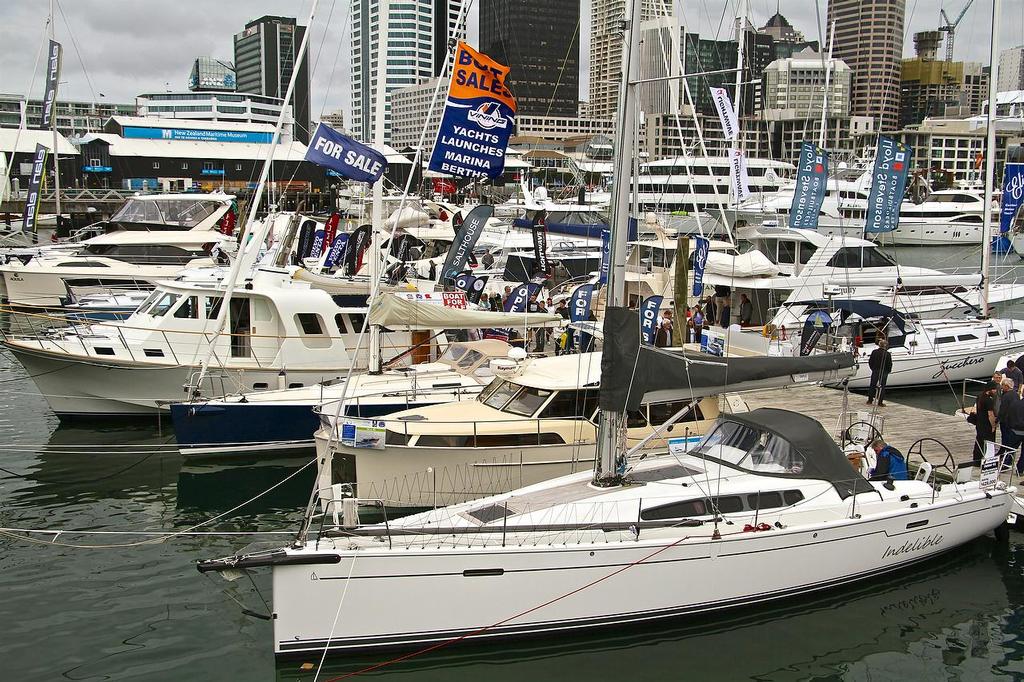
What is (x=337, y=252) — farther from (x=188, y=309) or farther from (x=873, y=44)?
(x=873, y=44)

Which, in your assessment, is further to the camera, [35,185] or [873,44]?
[873,44]

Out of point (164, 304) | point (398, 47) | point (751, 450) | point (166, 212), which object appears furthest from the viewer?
point (398, 47)

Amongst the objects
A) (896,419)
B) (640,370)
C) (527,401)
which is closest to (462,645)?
(640,370)

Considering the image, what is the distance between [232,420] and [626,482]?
9.04 meters

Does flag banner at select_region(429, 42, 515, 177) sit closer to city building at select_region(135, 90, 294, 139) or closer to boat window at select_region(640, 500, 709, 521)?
boat window at select_region(640, 500, 709, 521)

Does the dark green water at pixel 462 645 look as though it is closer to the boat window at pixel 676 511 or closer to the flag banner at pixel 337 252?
the boat window at pixel 676 511

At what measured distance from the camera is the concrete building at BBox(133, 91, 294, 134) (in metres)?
159

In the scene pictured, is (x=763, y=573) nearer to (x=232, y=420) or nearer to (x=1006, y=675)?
(x=1006, y=675)

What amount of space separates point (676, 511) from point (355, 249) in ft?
60.0

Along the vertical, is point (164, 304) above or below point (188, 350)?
above

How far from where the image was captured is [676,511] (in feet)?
36.6

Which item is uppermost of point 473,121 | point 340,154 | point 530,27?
point 530,27

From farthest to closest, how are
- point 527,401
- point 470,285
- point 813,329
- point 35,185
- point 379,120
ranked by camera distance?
1. point 35,185
2. point 470,285
3. point 813,329
4. point 379,120
5. point 527,401

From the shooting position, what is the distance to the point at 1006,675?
10.5 m
